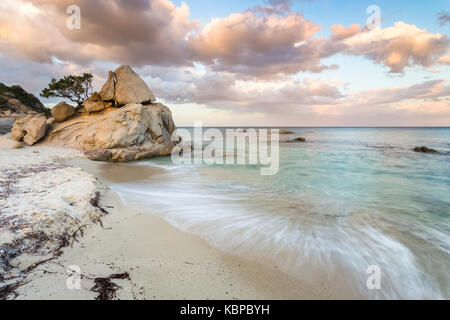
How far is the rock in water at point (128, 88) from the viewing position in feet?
56.3

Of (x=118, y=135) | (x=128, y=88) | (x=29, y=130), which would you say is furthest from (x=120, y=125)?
(x=29, y=130)

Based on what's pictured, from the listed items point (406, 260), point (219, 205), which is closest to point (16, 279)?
point (219, 205)

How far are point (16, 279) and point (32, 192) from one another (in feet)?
10.7

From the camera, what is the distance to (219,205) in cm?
632

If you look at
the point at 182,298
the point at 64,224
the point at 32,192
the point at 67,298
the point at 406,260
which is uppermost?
the point at 32,192

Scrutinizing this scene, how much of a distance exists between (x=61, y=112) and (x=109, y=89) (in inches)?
167

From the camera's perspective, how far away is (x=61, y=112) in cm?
1659

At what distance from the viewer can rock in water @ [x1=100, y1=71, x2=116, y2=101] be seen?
56.4ft

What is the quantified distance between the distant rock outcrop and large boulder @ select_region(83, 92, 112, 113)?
47.6 ft

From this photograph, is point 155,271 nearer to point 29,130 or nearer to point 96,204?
point 96,204

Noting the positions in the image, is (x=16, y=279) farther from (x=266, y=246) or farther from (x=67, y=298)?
(x=266, y=246)

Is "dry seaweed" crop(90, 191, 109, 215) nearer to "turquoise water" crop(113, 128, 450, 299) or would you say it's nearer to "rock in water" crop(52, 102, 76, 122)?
"turquoise water" crop(113, 128, 450, 299)

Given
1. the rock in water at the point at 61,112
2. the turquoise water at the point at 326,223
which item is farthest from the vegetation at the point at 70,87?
the turquoise water at the point at 326,223

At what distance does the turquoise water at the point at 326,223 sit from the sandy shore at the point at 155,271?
0.40 m
